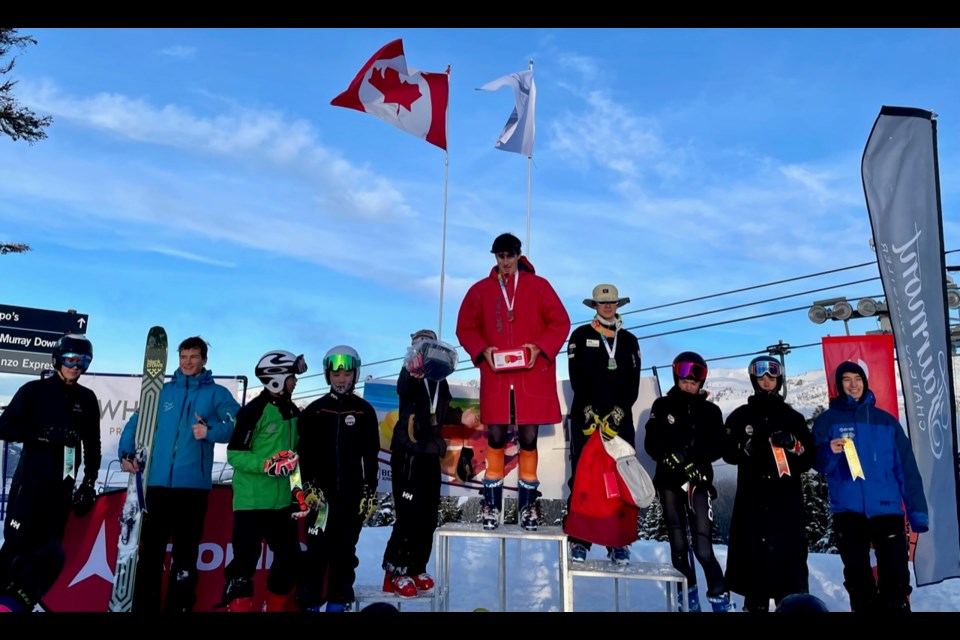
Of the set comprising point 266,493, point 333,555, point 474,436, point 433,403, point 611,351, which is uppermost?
point 611,351

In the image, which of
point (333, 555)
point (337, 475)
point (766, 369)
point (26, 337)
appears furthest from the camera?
point (26, 337)

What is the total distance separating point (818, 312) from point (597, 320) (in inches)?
1021

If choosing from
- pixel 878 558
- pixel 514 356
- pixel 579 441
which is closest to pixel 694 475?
pixel 579 441

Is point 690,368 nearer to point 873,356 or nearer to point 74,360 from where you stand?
point 873,356

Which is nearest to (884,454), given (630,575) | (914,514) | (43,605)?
(914,514)

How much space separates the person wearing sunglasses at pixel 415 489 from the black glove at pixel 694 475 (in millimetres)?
1973

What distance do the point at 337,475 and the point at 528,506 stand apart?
1.60 m

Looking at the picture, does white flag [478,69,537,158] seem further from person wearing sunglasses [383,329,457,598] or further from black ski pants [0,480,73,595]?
black ski pants [0,480,73,595]

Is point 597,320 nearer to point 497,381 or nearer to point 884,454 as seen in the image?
point 497,381

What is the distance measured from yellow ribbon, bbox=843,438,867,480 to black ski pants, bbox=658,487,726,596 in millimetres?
1137

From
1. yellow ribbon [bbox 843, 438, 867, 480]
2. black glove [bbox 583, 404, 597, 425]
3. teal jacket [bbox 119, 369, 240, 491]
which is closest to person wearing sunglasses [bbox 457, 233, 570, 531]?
black glove [bbox 583, 404, 597, 425]

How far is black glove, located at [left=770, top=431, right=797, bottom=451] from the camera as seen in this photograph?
5.53 metres

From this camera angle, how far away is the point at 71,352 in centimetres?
580
